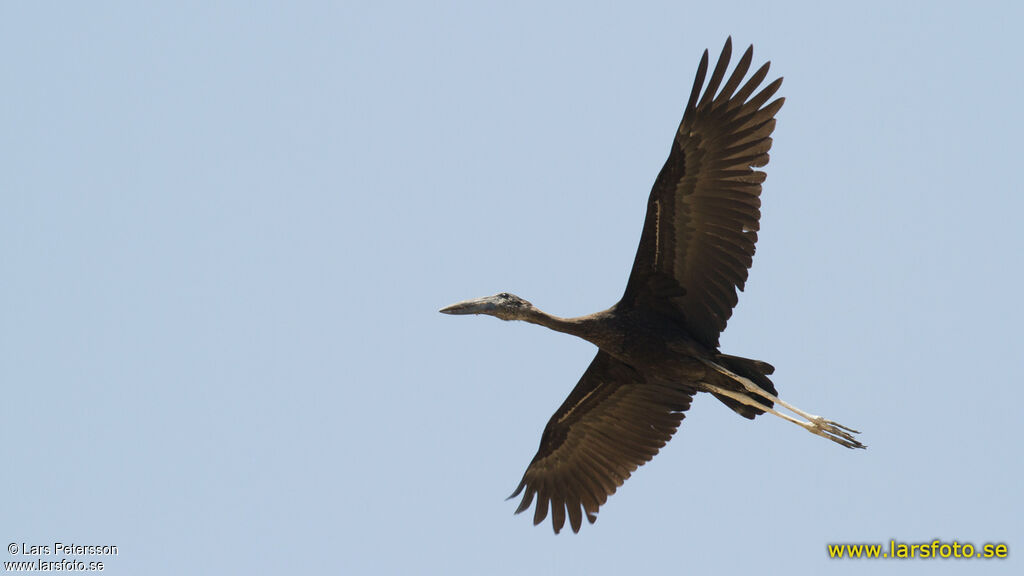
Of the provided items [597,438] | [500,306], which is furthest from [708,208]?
[597,438]

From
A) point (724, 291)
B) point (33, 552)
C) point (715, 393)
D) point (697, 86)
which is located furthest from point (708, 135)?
point (33, 552)

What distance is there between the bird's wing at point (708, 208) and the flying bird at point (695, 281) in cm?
1

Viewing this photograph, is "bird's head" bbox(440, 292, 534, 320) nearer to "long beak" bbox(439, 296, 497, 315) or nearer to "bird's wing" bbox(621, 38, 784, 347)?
"long beak" bbox(439, 296, 497, 315)

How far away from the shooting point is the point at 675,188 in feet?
48.2

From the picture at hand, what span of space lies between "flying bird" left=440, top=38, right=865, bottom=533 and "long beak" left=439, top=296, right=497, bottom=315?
0.5 inches

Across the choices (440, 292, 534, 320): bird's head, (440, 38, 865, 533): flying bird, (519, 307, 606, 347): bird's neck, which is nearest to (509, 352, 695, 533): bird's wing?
(440, 38, 865, 533): flying bird

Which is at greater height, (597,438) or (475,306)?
(475,306)

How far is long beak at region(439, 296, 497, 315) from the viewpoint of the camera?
15.2 metres

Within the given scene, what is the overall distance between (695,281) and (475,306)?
2.54 m

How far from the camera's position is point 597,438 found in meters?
16.7

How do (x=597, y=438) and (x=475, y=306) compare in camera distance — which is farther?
(x=597, y=438)

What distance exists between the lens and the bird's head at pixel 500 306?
15.3m

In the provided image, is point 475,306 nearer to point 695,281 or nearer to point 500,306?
point 500,306

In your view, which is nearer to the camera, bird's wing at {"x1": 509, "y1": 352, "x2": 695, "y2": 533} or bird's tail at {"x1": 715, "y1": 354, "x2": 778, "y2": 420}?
bird's tail at {"x1": 715, "y1": 354, "x2": 778, "y2": 420}
